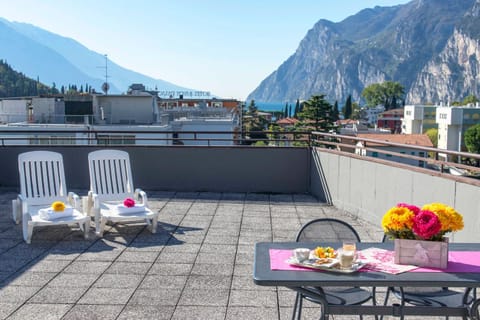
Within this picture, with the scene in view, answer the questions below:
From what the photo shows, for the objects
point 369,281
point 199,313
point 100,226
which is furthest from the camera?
point 100,226

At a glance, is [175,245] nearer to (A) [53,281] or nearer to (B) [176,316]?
(A) [53,281]

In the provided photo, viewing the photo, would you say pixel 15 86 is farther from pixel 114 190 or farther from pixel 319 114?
pixel 114 190

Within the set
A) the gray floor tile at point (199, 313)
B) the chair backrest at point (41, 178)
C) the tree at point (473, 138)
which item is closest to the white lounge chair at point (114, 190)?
the chair backrest at point (41, 178)

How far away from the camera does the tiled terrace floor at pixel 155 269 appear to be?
375 centimetres

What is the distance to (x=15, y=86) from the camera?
88.4 meters

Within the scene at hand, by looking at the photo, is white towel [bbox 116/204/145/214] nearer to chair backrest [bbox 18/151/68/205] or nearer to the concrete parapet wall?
chair backrest [bbox 18/151/68/205]

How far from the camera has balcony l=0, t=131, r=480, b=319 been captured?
389cm

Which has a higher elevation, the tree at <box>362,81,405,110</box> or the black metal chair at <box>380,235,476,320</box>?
the tree at <box>362,81,405,110</box>

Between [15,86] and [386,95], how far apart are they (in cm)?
8463

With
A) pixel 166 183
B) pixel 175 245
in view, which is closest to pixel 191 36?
pixel 166 183

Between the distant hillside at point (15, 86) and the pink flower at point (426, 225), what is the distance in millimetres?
89714

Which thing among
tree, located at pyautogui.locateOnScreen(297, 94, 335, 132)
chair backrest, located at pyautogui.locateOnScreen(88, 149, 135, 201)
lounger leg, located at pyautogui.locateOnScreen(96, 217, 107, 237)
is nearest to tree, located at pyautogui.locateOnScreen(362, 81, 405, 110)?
tree, located at pyautogui.locateOnScreen(297, 94, 335, 132)

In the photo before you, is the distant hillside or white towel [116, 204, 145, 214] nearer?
white towel [116, 204, 145, 214]

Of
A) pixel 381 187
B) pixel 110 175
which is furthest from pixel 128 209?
pixel 381 187
